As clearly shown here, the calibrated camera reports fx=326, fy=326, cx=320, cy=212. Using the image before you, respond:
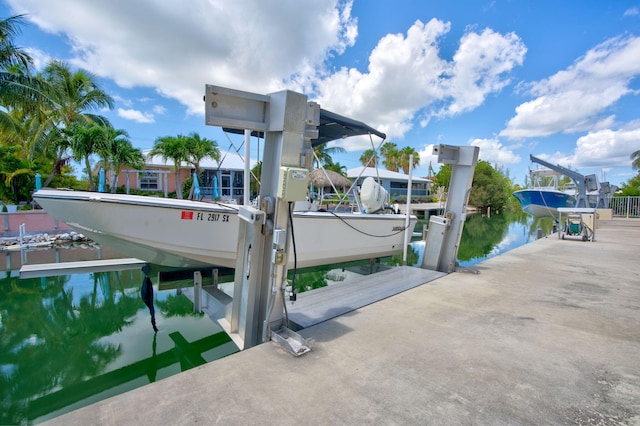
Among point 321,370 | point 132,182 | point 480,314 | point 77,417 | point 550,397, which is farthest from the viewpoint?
point 132,182

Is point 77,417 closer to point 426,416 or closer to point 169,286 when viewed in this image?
point 426,416

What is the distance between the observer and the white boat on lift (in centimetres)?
414

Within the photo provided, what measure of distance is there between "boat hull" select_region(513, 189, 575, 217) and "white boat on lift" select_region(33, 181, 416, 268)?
713 inches

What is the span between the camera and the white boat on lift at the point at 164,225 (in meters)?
4.14

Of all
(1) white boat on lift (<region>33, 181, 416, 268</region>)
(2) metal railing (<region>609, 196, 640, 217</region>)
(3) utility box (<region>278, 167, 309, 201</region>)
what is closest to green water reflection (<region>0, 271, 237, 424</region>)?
(1) white boat on lift (<region>33, 181, 416, 268</region>)

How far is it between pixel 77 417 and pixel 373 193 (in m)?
5.87

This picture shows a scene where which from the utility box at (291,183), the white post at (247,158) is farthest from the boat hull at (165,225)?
the utility box at (291,183)

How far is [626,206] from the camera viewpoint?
21750 millimetres

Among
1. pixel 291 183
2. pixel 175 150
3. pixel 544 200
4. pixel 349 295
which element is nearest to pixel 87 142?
pixel 175 150

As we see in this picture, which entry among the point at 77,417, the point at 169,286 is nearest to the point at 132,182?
the point at 169,286

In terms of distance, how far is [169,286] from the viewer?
475 cm

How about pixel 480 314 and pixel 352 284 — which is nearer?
pixel 480 314

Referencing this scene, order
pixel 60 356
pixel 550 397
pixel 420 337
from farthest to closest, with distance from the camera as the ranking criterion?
pixel 60 356 < pixel 420 337 < pixel 550 397

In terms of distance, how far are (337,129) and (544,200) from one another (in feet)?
59.0
